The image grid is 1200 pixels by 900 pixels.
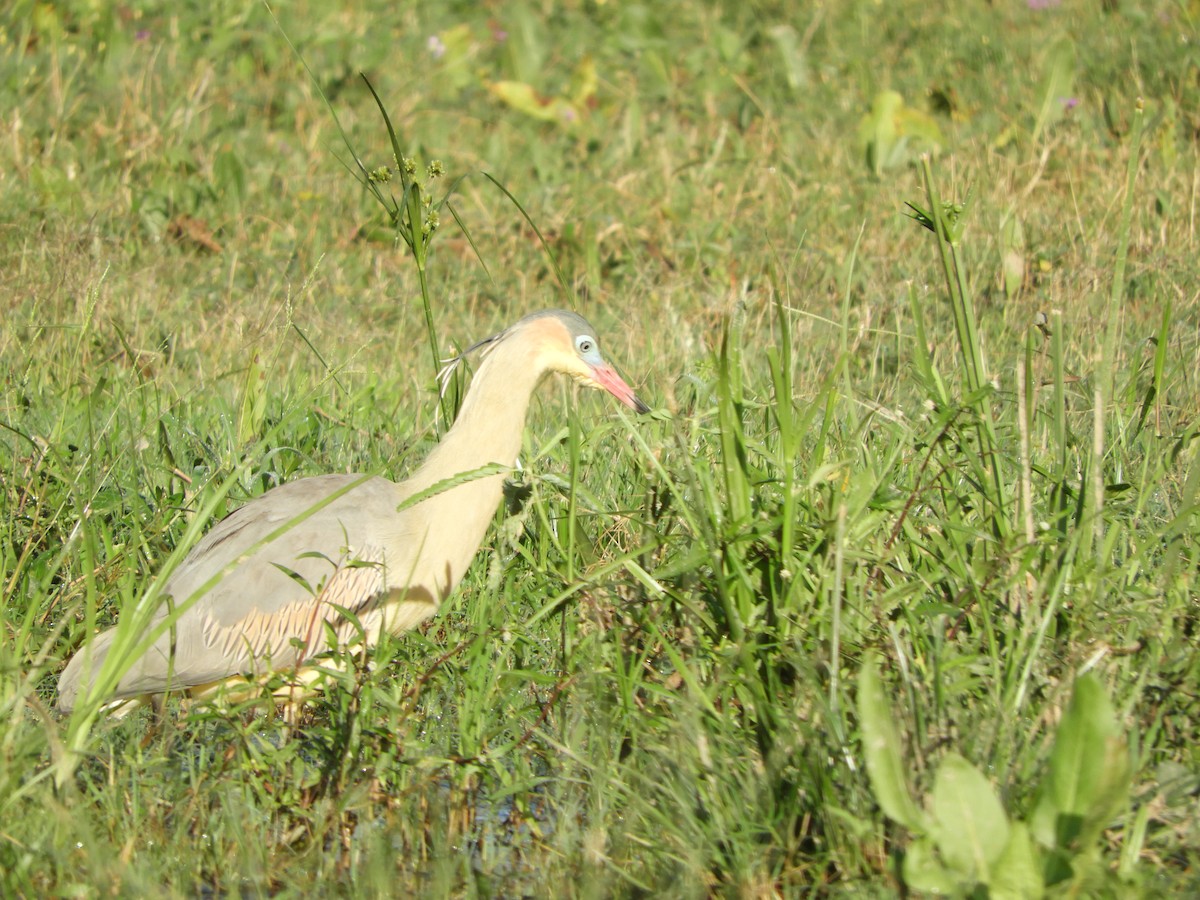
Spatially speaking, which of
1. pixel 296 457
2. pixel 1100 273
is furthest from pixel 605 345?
pixel 1100 273

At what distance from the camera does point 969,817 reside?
232cm

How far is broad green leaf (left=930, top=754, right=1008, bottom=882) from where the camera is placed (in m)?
2.32

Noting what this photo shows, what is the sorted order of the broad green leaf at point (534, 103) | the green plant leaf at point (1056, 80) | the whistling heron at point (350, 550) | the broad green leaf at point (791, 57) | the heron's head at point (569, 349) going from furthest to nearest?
the broad green leaf at point (791, 57) → the broad green leaf at point (534, 103) → the green plant leaf at point (1056, 80) → the heron's head at point (569, 349) → the whistling heron at point (350, 550)

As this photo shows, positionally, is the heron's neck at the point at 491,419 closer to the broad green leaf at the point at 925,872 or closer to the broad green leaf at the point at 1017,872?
the broad green leaf at the point at 925,872

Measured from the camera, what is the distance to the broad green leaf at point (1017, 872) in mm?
2297

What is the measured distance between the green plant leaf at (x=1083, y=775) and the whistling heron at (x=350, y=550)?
1.75 metres

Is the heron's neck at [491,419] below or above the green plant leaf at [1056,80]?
below

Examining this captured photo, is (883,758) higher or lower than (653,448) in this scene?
higher

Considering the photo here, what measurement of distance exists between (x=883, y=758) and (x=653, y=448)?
2.03 m

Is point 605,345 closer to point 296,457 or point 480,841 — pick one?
point 296,457

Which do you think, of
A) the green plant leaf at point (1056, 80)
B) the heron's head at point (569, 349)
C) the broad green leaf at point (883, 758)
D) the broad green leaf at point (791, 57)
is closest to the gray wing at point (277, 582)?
the heron's head at point (569, 349)

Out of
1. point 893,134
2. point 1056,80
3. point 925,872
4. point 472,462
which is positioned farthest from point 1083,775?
point 1056,80

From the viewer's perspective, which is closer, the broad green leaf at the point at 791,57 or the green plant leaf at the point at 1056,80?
the green plant leaf at the point at 1056,80

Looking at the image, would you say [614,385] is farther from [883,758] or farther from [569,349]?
[883,758]
